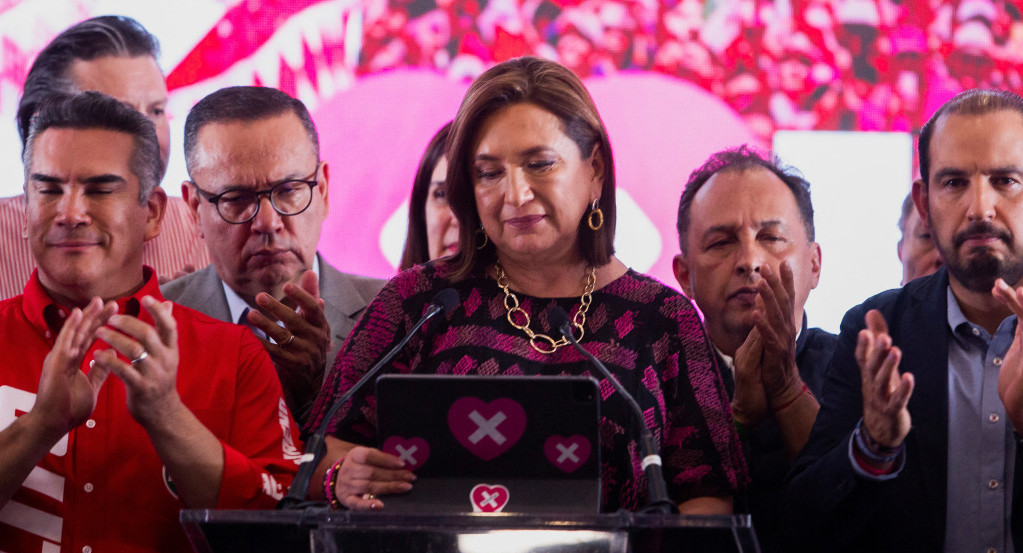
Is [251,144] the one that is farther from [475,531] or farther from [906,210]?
Answer: [906,210]

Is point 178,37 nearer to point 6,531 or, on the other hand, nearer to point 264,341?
point 264,341

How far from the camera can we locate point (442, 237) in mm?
3459

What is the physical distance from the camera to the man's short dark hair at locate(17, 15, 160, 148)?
3.78 m

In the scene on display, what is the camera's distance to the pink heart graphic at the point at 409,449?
74.4 inches

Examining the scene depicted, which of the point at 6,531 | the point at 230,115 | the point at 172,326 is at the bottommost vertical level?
the point at 6,531

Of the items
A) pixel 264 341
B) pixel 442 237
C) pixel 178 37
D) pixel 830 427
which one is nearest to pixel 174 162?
pixel 178 37

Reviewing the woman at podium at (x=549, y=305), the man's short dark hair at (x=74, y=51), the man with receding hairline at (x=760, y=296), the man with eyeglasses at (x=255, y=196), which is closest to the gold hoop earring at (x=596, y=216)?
the woman at podium at (x=549, y=305)

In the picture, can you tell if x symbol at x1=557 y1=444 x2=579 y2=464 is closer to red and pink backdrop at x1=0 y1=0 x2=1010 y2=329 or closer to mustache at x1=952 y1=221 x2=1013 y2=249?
mustache at x1=952 y1=221 x2=1013 y2=249

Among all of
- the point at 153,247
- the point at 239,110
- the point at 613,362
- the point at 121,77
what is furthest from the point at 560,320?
the point at 121,77

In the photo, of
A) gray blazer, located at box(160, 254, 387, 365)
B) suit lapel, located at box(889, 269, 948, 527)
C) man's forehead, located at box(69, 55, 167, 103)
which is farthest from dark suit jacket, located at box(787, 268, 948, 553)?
man's forehead, located at box(69, 55, 167, 103)

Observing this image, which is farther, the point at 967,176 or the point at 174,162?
the point at 174,162

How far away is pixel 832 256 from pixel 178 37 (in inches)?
107

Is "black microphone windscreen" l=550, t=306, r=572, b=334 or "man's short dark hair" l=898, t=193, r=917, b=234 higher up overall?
"man's short dark hair" l=898, t=193, r=917, b=234

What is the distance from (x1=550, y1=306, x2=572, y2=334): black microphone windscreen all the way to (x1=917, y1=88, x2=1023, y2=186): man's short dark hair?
3.30ft
